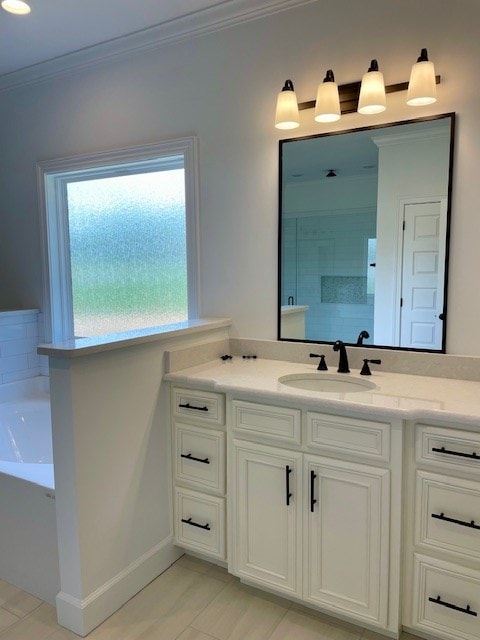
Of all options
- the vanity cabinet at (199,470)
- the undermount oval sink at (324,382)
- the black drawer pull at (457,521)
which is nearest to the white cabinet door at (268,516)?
the vanity cabinet at (199,470)

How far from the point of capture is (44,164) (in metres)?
3.05

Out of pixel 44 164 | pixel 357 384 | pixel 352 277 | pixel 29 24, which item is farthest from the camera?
pixel 44 164

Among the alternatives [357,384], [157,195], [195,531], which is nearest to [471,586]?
[357,384]

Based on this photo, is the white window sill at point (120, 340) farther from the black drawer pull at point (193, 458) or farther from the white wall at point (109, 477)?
the black drawer pull at point (193, 458)

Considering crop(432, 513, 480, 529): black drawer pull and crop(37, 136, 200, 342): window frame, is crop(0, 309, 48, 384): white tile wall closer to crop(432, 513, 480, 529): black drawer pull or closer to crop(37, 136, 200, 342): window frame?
crop(37, 136, 200, 342): window frame

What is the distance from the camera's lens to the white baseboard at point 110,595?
1.71 m

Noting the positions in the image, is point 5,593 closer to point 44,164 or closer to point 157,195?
point 157,195

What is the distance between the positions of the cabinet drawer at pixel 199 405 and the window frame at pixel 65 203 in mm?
672

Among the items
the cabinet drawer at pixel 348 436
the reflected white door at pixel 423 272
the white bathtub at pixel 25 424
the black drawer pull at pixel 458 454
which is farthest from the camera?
the white bathtub at pixel 25 424

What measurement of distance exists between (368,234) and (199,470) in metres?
1.29

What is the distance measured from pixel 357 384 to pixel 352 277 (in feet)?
1.62

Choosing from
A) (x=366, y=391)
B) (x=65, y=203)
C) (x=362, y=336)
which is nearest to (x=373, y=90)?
(x=362, y=336)

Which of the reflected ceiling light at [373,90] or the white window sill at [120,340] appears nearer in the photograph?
the white window sill at [120,340]

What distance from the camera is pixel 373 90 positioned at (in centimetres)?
185
